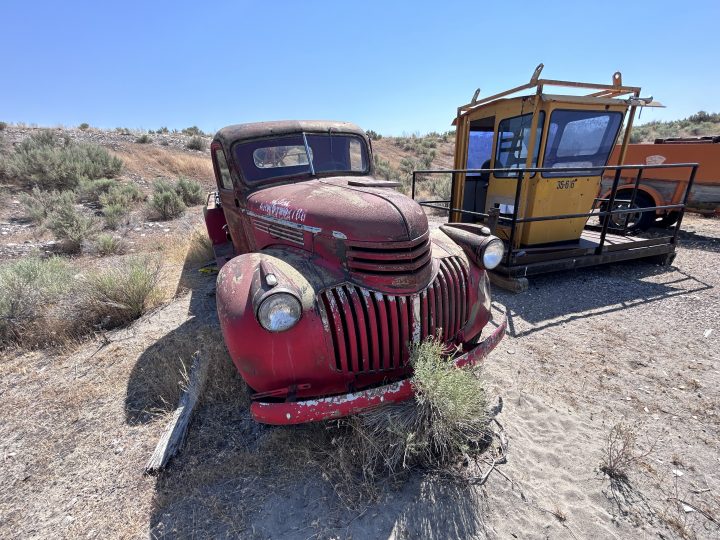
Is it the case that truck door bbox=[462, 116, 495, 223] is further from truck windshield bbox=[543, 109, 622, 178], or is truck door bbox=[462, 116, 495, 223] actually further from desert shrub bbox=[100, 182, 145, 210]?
desert shrub bbox=[100, 182, 145, 210]

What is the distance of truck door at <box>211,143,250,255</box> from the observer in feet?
12.3

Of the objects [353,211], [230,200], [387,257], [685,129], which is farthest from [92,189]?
[685,129]

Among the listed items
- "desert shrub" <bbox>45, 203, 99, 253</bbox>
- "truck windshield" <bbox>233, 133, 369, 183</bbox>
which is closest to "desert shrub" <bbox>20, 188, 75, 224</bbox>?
"desert shrub" <bbox>45, 203, 99, 253</bbox>

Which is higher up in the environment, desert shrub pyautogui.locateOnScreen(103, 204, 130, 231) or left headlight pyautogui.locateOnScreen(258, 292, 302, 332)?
left headlight pyautogui.locateOnScreen(258, 292, 302, 332)

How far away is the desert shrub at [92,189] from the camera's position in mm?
10898

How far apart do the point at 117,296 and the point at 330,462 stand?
3641 millimetres

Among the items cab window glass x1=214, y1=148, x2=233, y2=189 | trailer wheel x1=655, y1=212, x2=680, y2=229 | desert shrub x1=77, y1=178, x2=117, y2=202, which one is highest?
cab window glass x1=214, y1=148, x2=233, y2=189

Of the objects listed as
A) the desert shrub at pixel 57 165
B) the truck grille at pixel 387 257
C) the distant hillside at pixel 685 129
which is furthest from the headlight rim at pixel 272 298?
the distant hillside at pixel 685 129

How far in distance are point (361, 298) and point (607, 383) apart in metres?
2.63

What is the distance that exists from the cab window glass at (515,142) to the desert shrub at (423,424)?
178 inches

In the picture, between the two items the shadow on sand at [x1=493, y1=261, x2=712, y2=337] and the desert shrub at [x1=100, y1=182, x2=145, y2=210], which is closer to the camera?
the shadow on sand at [x1=493, y1=261, x2=712, y2=337]

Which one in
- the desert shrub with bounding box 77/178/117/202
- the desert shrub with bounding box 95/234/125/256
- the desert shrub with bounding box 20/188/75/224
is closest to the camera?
the desert shrub with bounding box 95/234/125/256

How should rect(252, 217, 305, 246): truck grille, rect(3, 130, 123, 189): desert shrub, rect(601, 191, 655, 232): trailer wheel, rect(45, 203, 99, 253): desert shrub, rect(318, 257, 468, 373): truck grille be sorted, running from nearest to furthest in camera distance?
rect(318, 257, 468, 373): truck grille, rect(252, 217, 305, 246): truck grille, rect(45, 203, 99, 253): desert shrub, rect(601, 191, 655, 232): trailer wheel, rect(3, 130, 123, 189): desert shrub

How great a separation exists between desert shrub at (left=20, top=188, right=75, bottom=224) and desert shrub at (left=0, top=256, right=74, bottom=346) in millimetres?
5642
